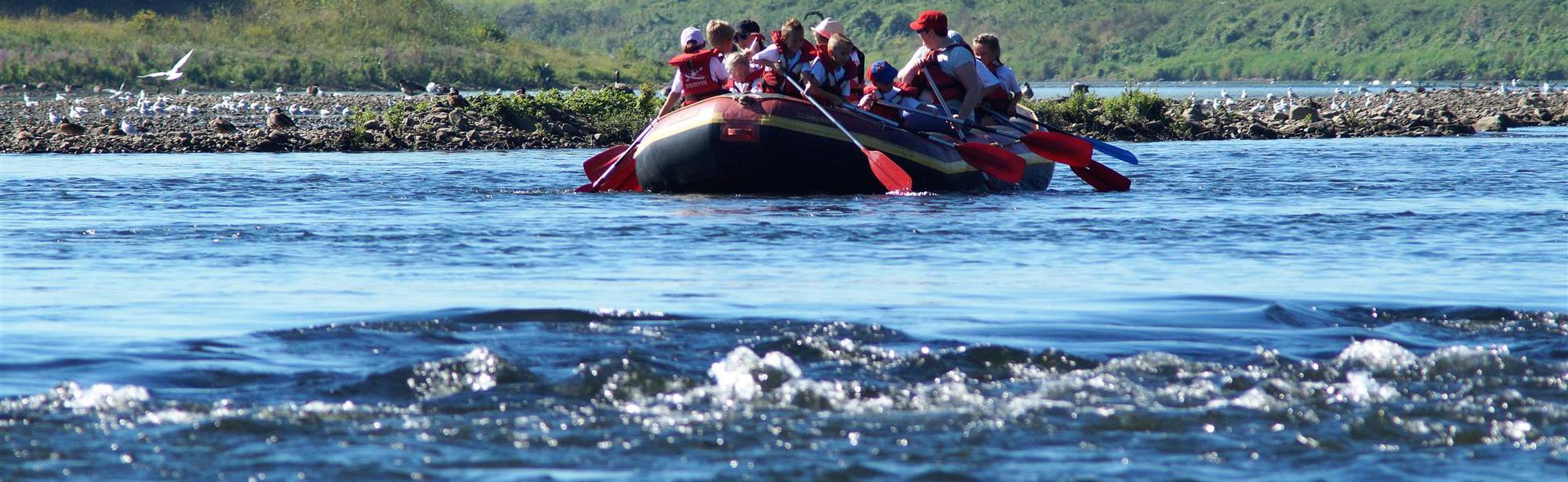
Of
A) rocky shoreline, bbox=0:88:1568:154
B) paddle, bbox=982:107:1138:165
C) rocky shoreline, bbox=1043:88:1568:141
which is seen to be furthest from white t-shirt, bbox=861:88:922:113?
rocky shoreline, bbox=1043:88:1568:141

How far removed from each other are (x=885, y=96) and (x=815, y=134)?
1395mm

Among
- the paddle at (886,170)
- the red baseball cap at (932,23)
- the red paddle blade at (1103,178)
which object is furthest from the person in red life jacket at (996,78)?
the paddle at (886,170)

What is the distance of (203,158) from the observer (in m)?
21.8

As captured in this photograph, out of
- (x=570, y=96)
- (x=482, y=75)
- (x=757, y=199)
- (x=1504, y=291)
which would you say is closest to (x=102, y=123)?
(x=570, y=96)

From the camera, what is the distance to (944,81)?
15422mm

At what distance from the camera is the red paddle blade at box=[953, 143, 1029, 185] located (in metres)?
15.1

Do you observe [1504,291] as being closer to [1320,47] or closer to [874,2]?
[1320,47]

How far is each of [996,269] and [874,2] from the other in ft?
441

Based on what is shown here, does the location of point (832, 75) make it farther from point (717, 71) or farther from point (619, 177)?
point (619, 177)

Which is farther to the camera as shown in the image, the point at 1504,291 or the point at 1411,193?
the point at 1411,193

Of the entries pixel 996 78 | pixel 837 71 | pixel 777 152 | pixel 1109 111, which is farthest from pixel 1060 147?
pixel 1109 111

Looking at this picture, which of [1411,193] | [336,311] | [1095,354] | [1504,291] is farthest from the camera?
[1411,193]

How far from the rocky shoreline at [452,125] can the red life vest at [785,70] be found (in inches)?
428

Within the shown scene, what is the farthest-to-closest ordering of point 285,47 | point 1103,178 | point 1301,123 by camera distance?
point 285,47 < point 1301,123 < point 1103,178
